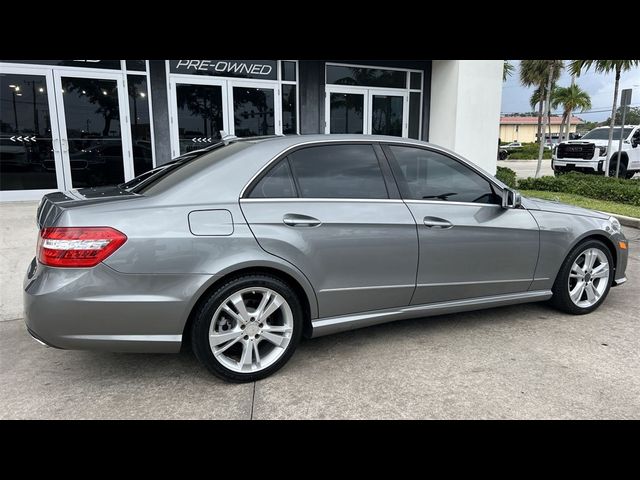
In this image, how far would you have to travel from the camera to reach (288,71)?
429 inches

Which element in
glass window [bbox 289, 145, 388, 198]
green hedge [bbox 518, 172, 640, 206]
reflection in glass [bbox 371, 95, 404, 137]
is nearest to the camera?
glass window [bbox 289, 145, 388, 198]

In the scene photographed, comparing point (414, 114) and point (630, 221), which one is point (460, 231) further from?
point (414, 114)

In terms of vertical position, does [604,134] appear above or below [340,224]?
above

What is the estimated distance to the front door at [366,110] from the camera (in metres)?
11.6

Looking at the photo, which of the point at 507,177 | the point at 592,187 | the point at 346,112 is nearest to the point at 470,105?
the point at 507,177

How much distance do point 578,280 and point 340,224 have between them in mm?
2481

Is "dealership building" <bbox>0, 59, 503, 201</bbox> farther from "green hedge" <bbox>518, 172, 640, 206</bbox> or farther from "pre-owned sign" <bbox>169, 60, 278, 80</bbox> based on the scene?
"green hedge" <bbox>518, 172, 640, 206</bbox>

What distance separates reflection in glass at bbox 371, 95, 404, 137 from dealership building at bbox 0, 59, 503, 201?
0.03 m

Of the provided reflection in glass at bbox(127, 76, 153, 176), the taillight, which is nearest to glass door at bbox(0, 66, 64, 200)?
reflection in glass at bbox(127, 76, 153, 176)

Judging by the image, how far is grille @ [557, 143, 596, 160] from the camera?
16.7 meters

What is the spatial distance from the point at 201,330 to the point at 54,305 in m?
0.83

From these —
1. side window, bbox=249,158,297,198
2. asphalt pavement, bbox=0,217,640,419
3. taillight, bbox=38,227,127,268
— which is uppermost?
side window, bbox=249,158,297,198

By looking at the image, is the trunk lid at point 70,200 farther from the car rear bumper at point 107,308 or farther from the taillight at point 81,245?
the car rear bumper at point 107,308
